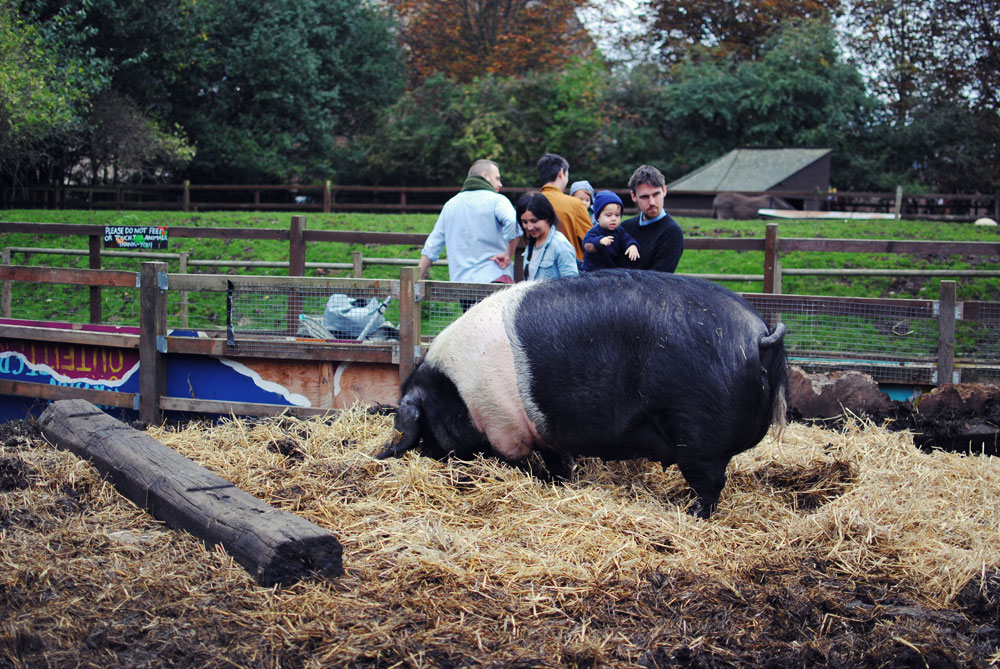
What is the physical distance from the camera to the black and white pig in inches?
156

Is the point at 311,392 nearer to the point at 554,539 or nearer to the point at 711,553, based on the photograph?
the point at 554,539

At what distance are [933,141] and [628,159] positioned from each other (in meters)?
8.37

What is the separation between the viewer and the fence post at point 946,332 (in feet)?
18.9

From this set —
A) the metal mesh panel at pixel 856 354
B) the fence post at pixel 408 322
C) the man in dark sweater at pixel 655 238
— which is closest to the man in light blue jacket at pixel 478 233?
the fence post at pixel 408 322

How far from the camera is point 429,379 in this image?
4.48m

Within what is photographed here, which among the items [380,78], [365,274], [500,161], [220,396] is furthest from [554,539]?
[380,78]

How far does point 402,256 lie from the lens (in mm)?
13203

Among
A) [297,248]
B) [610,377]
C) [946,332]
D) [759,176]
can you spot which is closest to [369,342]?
[610,377]

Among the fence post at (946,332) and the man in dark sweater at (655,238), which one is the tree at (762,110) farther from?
the man in dark sweater at (655,238)

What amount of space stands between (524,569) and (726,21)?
31.1m

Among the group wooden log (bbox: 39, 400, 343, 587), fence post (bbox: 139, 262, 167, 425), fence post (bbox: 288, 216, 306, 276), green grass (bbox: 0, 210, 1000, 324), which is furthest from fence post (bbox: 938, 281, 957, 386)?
fence post (bbox: 288, 216, 306, 276)

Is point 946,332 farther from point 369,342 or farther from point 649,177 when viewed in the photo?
point 369,342

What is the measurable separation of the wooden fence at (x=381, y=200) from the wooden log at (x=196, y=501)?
15.0 m

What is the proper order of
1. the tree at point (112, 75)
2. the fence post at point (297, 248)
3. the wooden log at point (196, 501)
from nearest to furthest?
the wooden log at point (196, 501), the fence post at point (297, 248), the tree at point (112, 75)
